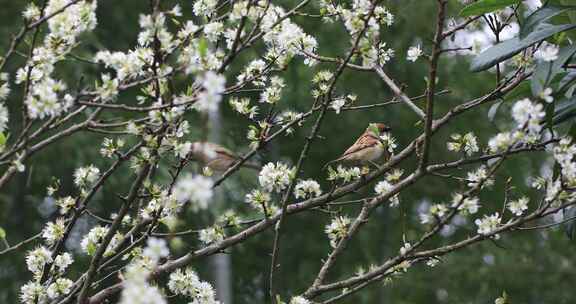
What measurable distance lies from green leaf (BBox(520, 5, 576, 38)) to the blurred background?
6116 mm

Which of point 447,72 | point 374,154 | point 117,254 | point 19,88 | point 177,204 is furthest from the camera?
point 447,72

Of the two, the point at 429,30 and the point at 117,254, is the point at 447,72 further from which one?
the point at 117,254

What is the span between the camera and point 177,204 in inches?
111

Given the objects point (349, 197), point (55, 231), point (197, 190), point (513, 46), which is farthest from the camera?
point (349, 197)

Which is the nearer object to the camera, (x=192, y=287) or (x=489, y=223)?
(x=489, y=223)

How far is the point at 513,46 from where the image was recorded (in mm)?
3256

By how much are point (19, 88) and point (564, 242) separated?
703 centimetres

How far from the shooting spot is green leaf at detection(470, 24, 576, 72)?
10.5ft

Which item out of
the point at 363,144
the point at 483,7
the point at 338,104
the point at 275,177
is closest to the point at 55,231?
the point at 275,177

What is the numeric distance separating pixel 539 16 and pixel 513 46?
5.7 inches

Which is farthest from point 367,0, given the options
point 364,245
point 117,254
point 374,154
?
point 364,245

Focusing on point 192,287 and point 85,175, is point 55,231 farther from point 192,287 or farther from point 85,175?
point 192,287

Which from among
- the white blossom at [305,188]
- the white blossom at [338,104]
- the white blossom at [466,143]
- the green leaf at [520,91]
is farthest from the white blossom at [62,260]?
the green leaf at [520,91]

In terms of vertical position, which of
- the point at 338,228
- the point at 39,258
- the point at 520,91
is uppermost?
the point at 520,91
